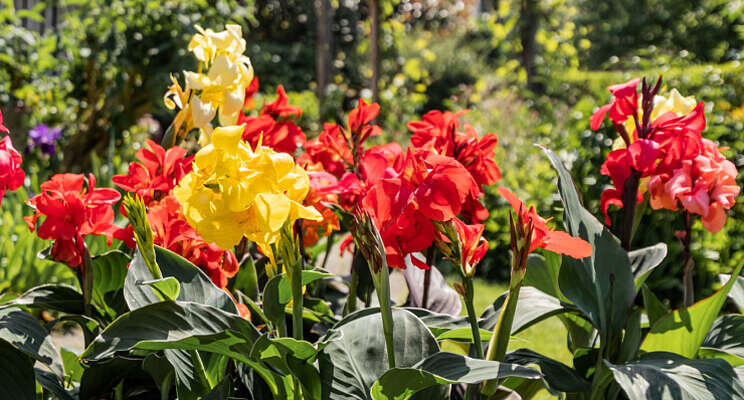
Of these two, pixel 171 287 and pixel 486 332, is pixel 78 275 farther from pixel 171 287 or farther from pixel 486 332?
pixel 486 332

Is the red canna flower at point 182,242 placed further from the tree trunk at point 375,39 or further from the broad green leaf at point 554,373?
the tree trunk at point 375,39

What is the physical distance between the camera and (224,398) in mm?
1002

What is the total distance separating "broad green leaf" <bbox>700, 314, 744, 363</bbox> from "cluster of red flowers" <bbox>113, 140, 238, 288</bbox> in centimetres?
87

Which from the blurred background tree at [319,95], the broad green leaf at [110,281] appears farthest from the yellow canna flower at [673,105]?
the blurred background tree at [319,95]

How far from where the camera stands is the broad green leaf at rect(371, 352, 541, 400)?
2.66 feet

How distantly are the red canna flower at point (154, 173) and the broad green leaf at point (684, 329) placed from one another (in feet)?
2.92

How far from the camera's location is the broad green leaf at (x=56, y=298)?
3.93ft

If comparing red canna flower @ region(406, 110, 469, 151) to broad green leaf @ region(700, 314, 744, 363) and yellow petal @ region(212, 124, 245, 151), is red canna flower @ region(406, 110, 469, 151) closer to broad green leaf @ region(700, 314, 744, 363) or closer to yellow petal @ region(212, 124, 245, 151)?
yellow petal @ region(212, 124, 245, 151)

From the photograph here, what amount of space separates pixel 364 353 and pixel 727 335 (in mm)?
696

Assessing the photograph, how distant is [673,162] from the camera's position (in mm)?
1175

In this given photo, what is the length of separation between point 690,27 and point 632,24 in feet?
5.69

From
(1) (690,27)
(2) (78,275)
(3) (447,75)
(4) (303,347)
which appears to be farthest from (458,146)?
(1) (690,27)

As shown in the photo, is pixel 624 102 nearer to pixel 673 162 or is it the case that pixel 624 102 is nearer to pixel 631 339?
pixel 673 162

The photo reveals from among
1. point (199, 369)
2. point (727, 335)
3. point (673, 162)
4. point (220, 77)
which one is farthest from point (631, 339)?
point (220, 77)
